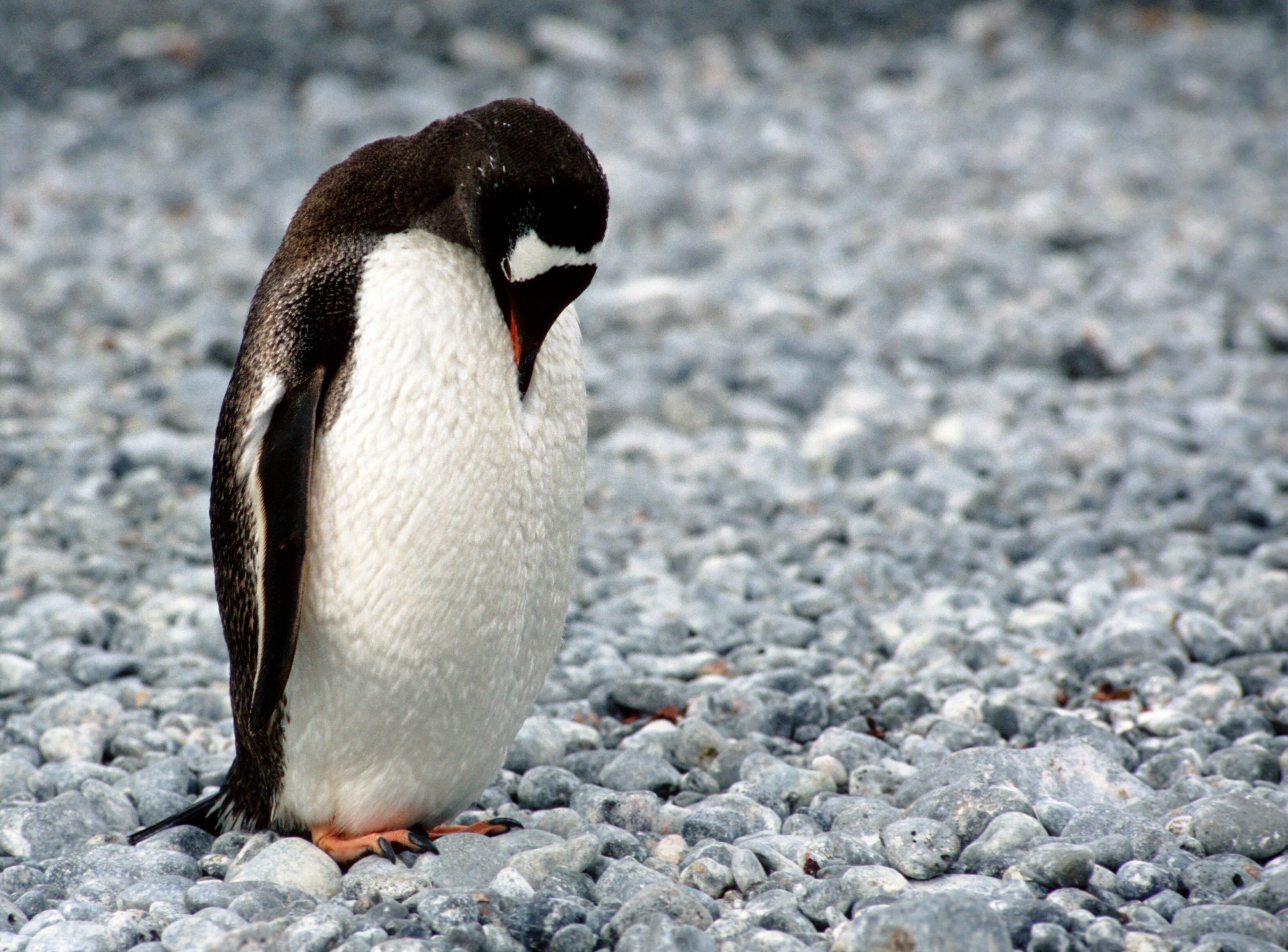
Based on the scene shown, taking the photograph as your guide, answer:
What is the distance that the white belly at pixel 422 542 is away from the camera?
2.47 meters

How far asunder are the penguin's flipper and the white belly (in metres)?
0.05

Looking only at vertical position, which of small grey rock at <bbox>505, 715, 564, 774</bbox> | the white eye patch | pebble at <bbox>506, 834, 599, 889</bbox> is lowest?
small grey rock at <bbox>505, 715, 564, 774</bbox>

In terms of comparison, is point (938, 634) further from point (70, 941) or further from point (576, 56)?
point (576, 56)

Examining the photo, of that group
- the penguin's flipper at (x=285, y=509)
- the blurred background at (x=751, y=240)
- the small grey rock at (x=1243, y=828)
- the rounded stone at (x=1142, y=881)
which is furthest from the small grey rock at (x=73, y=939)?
the small grey rock at (x=1243, y=828)

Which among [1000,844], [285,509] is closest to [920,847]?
[1000,844]

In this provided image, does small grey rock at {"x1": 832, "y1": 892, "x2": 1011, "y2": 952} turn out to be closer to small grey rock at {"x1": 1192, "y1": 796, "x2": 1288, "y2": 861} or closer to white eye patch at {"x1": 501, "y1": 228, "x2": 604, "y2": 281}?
small grey rock at {"x1": 1192, "y1": 796, "x2": 1288, "y2": 861}

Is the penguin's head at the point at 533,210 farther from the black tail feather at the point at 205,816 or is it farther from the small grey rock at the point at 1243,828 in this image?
the small grey rock at the point at 1243,828

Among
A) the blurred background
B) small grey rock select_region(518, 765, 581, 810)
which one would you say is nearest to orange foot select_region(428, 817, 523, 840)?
small grey rock select_region(518, 765, 581, 810)

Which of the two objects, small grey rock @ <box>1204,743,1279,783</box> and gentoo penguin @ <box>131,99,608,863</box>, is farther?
small grey rock @ <box>1204,743,1279,783</box>

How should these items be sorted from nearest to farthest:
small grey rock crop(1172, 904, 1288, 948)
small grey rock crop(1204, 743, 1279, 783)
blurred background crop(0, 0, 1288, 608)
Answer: small grey rock crop(1172, 904, 1288, 948)
small grey rock crop(1204, 743, 1279, 783)
blurred background crop(0, 0, 1288, 608)

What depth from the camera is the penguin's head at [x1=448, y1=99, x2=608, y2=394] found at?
2357mm

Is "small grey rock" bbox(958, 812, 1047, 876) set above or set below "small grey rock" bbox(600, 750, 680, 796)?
above

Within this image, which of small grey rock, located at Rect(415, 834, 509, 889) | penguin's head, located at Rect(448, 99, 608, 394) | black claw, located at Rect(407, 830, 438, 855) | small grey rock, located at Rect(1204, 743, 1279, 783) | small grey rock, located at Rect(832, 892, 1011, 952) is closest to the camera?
small grey rock, located at Rect(832, 892, 1011, 952)

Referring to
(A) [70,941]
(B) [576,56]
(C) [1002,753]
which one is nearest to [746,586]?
(C) [1002,753]
